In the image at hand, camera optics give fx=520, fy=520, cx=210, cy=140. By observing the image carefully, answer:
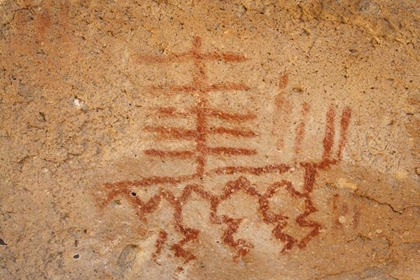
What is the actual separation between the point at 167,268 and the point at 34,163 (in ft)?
1.61

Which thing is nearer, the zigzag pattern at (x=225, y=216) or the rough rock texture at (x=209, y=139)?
the rough rock texture at (x=209, y=139)

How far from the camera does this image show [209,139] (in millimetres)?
1440

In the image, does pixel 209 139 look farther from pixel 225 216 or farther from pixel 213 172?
pixel 225 216

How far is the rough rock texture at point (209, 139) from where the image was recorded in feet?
4.42

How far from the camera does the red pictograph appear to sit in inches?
55.1

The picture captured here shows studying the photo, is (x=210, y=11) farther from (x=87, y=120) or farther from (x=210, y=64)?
(x=87, y=120)

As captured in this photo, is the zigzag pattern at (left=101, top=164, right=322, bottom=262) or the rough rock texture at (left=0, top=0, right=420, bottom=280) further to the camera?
the zigzag pattern at (left=101, top=164, right=322, bottom=262)

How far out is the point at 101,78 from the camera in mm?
1378

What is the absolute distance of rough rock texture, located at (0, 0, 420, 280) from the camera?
4.42 feet

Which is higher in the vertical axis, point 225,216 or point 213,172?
point 213,172

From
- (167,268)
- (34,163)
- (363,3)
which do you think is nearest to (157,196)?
(167,268)

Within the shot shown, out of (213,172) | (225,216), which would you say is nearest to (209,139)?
(213,172)

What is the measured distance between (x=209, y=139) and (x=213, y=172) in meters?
0.10

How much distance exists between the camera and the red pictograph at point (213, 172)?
4.59ft
